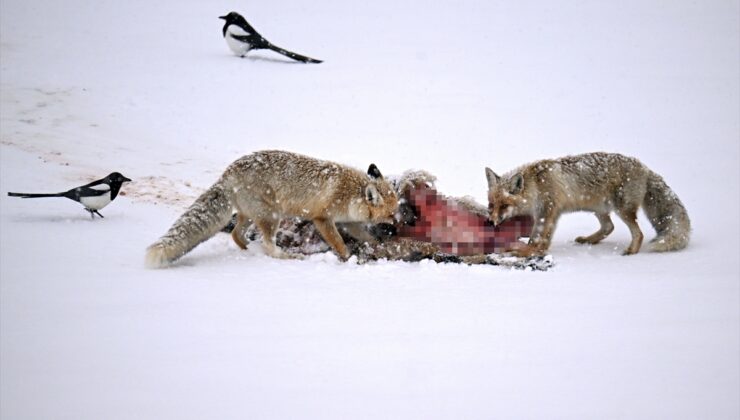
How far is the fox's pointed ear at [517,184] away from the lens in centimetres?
782

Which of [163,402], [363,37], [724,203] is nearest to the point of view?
[163,402]

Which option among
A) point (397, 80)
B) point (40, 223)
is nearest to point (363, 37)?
point (397, 80)

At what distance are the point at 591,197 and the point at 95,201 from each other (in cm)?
628

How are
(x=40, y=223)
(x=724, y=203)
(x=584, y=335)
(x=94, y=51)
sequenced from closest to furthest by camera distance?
1. (x=584, y=335)
2. (x=40, y=223)
3. (x=724, y=203)
4. (x=94, y=51)

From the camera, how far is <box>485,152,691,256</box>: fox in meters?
7.73

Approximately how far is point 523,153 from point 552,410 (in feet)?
29.4

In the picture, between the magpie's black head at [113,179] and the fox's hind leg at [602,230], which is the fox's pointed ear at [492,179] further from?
the magpie's black head at [113,179]

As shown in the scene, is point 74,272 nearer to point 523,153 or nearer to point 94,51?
point 523,153

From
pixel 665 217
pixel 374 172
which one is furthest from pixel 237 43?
pixel 665 217

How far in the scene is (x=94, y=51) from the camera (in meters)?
17.8

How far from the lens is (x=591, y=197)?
7906 mm

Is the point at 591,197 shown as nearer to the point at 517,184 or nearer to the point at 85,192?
the point at 517,184

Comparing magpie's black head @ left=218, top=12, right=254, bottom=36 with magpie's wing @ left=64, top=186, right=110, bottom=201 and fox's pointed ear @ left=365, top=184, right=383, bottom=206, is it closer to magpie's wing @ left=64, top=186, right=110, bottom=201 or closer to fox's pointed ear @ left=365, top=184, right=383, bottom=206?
magpie's wing @ left=64, top=186, right=110, bottom=201

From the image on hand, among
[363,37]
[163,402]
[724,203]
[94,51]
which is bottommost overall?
[163,402]
